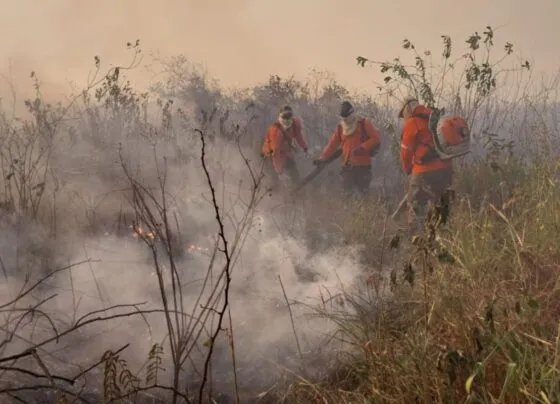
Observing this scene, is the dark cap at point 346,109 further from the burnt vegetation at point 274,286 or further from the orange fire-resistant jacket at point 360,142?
the burnt vegetation at point 274,286

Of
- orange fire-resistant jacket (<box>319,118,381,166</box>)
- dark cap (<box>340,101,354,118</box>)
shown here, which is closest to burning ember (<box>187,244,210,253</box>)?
orange fire-resistant jacket (<box>319,118,381,166</box>)

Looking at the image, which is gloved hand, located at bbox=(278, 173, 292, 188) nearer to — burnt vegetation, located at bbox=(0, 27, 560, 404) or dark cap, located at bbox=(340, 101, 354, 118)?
burnt vegetation, located at bbox=(0, 27, 560, 404)

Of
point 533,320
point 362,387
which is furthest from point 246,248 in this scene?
point 533,320

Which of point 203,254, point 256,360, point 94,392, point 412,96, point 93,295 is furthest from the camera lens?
point 412,96

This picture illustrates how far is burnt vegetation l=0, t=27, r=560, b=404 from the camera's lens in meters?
2.05

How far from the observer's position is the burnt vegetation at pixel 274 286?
2.05 m

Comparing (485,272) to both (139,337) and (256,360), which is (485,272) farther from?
(139,337)

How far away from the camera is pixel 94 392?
9.95 ft

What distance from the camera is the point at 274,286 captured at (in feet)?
14.9

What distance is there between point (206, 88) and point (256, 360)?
9.98 metres

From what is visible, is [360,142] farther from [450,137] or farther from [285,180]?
[450,137]

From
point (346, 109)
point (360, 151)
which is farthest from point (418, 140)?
point (346, 109)

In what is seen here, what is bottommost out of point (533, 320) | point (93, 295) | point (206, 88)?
point (533, 320)

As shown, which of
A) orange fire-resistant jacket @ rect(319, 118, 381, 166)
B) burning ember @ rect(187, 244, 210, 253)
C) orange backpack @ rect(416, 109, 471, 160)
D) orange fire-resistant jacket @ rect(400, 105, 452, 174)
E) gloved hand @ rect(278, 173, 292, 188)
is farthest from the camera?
gloved hand @ rect(278, 173, 292, 188)
